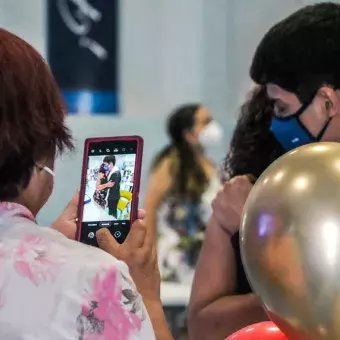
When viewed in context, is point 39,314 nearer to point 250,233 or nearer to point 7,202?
point 7,202

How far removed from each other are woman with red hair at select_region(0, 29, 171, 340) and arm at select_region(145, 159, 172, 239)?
3.00 metres

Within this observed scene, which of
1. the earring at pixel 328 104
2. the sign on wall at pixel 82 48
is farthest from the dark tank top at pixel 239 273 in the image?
the sign on wall at pixel 82 48

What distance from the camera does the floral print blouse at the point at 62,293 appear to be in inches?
34.9

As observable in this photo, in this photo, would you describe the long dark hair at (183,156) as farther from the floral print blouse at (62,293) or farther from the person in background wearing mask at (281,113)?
the floral print blouse at (62,293)

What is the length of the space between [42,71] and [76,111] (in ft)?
12.2

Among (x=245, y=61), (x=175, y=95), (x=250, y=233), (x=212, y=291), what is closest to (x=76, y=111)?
(x=175, y=95)

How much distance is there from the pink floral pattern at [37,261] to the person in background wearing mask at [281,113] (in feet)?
1.84

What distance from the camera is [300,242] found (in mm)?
982

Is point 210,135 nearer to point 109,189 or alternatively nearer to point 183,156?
point 183,156

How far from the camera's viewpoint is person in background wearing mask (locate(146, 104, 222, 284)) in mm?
3764

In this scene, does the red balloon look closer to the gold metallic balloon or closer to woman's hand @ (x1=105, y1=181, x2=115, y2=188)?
the gold metallic balloon

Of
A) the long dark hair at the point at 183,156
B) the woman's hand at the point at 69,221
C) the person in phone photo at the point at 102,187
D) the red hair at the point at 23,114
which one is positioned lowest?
the long dark hair at the point at 183,156

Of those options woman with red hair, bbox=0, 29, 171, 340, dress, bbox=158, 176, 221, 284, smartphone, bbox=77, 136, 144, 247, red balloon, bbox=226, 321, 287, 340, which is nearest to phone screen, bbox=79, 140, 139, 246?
smartphone, bbox=77, 136, 144, 247

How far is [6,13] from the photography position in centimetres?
471
